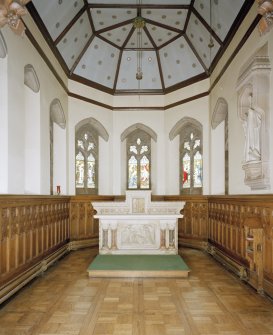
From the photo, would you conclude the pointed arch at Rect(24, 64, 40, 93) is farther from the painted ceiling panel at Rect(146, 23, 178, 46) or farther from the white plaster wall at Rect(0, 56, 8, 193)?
the painted ceiling panel at Rect(146, 23, 178, 46)

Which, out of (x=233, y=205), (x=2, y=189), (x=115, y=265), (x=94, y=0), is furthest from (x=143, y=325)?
(x=94, y=0)

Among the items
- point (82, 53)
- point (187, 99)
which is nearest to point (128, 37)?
point (82, 53)

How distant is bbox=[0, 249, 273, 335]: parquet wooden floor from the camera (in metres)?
4.08

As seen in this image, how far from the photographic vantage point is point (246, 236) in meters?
5.87

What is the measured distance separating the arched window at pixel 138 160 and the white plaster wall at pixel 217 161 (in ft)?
10.1

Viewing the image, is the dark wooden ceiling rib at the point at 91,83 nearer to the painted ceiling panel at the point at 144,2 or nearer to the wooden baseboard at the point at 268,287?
the painted ceiling panel at the point at 144,2

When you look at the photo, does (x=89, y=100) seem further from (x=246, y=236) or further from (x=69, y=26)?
(x=246, y=236)

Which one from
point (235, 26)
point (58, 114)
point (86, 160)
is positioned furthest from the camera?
point (86, 160)

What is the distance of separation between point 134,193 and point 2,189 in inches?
142

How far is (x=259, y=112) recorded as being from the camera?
6121mm

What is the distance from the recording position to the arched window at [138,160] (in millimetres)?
12625

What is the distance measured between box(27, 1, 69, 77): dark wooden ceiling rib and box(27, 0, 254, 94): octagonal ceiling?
0.02 m

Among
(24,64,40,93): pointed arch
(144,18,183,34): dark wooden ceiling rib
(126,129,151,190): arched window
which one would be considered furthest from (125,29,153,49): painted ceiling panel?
(24,64,40,93): pointed arch

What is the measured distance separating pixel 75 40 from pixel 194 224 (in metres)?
6.86
